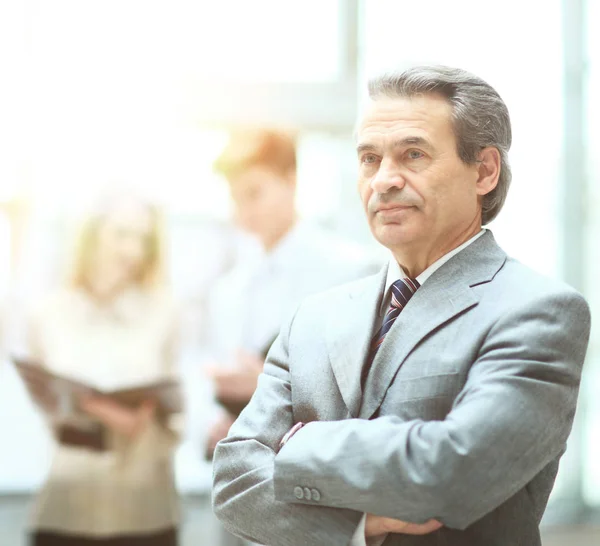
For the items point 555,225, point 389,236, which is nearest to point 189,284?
point 555,225

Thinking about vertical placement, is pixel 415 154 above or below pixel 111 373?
above

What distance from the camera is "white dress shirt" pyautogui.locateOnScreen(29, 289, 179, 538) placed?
412 centimetres

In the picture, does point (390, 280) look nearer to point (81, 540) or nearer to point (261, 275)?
point (261, 275)

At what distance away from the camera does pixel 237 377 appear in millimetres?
4234

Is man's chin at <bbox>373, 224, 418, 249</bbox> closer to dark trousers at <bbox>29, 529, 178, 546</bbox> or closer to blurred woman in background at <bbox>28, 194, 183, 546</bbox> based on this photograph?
blurred woman in background at <bbox>28, 194, 183, 546</bbox>

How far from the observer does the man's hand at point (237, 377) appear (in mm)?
4184

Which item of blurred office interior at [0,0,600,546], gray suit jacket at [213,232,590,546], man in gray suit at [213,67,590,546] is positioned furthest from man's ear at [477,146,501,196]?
blurred office interior at [0,0,600,546]

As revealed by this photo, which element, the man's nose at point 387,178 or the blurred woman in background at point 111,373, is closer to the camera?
the man's nose at point 387,178

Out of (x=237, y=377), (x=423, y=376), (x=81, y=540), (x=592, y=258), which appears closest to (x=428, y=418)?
(x=423, y=376)

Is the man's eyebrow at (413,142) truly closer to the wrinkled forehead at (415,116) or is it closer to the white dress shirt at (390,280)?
the wrinkled forehead at (415,116)

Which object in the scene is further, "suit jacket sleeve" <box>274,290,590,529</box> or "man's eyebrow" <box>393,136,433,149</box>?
"man's eyebrow" <box>393,136,433,149</box>

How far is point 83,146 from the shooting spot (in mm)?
4285

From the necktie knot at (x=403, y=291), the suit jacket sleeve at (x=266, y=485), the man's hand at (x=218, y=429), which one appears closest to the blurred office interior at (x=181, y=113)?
the man's hand at (x=218, y=429)

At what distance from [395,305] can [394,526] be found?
1.52ft
